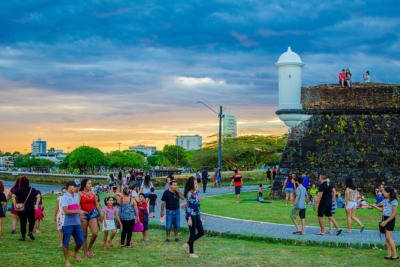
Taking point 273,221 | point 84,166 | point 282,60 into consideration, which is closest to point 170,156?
point 84,166

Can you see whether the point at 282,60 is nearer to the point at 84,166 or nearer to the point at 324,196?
the point at 324,196

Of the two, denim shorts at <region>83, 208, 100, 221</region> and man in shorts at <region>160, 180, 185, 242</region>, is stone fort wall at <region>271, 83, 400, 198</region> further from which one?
denim shorts at <region>83, 208, 100, 221</region>

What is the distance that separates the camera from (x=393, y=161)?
30.6 metres

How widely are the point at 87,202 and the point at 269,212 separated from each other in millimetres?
11845

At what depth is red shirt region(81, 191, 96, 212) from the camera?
12859 millimetres

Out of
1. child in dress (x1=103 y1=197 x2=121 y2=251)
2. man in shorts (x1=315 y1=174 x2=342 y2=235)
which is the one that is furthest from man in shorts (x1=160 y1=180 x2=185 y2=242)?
man in shorts (x1=315 y1=174 x2=342 y2=235)

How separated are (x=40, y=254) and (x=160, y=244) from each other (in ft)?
10.2

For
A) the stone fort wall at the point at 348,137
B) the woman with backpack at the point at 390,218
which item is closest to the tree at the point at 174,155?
the stone fort wall at the point at 348,137

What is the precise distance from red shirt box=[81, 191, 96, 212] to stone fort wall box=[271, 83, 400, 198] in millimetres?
18342

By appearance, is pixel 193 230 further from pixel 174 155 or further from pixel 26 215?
pixel 174 155

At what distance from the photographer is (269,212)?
76.7 feet

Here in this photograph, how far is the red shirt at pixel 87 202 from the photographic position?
12859mm

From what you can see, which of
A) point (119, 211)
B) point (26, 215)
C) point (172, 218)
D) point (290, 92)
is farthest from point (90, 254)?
point (290, 92)

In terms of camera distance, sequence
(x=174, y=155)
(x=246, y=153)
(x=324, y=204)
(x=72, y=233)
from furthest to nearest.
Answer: (x=174, y=155), (x=246, y=153), (x=324, y=204), (x=72, y=233)
